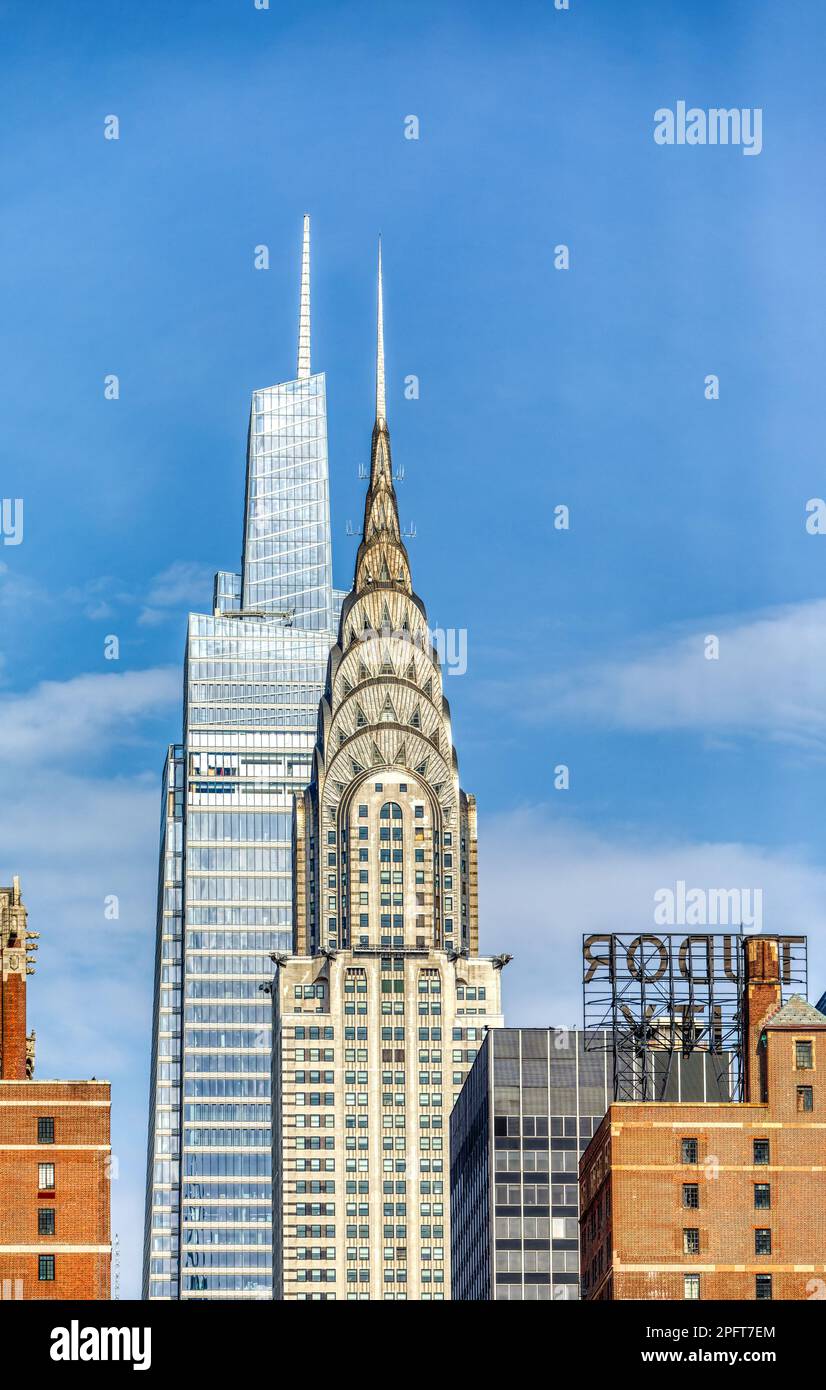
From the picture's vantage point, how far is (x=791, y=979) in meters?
198

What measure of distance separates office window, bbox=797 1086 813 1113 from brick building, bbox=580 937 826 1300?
0.24 ft

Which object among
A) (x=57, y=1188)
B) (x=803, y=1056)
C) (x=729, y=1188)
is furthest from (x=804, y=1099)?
(x=57, y=1188)

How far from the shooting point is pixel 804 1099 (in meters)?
183

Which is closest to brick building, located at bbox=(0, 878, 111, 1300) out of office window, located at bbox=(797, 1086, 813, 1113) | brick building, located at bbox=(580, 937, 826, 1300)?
brick building, located at bbox=(580, 937, 826, 1300)

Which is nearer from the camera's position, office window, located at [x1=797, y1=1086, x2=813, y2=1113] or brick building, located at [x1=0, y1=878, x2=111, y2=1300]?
brick building, located at [x1=0, y1=878, x2=111, y2=1300]

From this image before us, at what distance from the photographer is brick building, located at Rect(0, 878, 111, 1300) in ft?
583

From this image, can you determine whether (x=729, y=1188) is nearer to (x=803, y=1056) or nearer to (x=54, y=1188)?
(x=803, y=1056)

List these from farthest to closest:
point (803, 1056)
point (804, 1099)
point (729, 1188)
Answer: point (803, 1056)
point (804, 1099)
point (729, 1188)

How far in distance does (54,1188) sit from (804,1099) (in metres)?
39.1

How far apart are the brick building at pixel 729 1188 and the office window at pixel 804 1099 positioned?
74 millimetres

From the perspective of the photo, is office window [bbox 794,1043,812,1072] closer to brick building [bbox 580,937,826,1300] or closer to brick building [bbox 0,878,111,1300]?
brick building [bbox 580,937,826,1300]
